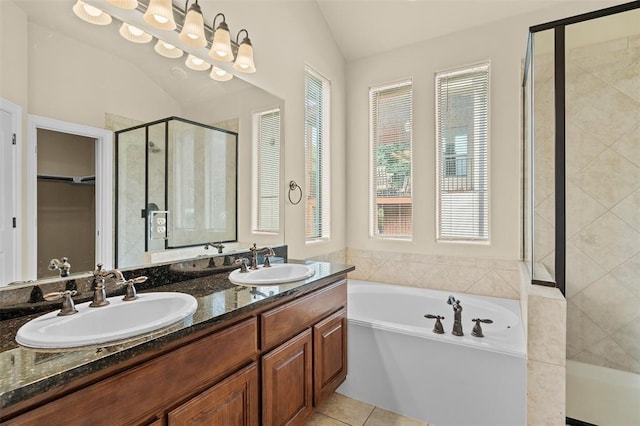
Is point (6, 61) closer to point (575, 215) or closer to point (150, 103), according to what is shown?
point (150, 103)

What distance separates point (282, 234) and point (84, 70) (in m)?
1.57

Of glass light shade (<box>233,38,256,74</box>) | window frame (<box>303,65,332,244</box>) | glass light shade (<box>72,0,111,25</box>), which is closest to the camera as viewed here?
glass light shade (<box>72,0,111,25</box>)

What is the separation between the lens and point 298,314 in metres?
1.58

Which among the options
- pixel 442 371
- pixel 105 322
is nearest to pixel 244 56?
pixel 105 322

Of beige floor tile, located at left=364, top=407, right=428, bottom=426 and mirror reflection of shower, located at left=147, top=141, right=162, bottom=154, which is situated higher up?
mirror reflection of shower, located at left=147, top=141, right=162, bottom=154

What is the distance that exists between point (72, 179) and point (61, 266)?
34cm

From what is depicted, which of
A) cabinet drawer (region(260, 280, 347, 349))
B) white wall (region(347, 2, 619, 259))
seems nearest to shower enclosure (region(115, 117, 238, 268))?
cabinet drawer (region(260, 280, 347, 349))

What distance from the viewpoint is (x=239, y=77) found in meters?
2.12

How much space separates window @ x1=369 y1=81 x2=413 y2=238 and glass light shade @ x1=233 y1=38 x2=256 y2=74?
156cm

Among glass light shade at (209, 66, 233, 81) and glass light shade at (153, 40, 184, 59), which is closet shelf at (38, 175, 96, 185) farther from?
glass light shade at (209, 66, 233, 81)

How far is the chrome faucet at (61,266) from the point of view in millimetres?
1216

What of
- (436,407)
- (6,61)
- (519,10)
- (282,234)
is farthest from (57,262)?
(519,10)

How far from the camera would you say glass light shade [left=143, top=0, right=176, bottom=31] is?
60.1 inches

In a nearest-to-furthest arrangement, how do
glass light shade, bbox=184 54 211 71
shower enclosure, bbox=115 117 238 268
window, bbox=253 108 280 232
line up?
1. shower enclosure, bbox=115 117 238 268
2. glass light shade, bbox=184 54 211 71
3. window, bbox=253 108 280 232
